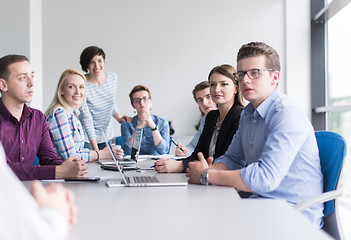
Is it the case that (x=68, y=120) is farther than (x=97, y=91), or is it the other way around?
(x=97, y=91)

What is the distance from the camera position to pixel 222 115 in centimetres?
273

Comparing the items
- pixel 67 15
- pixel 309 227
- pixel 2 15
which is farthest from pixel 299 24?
pixel 309 227

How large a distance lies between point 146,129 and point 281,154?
2195 millimetres

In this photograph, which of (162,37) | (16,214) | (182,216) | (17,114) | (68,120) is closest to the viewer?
(16,214)

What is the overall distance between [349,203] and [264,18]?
3.56 m

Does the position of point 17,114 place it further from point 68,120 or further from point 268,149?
point 268,149

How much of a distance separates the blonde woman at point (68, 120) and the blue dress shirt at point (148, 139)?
746 mm

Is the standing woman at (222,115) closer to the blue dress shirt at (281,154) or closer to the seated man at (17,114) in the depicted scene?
the blue dress shirt at (281,154)

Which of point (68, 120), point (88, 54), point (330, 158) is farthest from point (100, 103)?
→ point (330, 158)

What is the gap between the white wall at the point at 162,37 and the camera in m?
6.70

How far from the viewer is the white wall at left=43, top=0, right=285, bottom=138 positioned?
6.70 metres

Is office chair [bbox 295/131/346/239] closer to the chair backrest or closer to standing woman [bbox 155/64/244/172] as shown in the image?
the chair backrest

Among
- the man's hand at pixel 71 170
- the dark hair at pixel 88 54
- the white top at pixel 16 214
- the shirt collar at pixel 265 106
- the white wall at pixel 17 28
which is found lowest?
the man's hand at pixel 71 170

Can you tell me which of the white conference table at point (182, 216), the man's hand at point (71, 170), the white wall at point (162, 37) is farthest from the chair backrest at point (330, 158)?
the white wall at point (162, 37)
